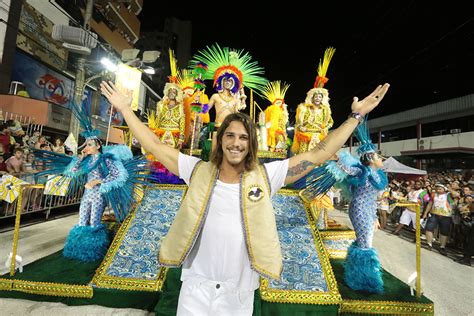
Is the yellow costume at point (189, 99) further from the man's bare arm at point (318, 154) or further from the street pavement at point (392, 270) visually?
the man's bare arm at point (318, 154)

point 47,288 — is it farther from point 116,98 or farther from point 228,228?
point 228,228

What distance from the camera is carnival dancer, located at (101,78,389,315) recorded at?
1.53 meters

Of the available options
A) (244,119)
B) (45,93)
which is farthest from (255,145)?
(45,93)

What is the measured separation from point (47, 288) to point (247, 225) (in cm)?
282

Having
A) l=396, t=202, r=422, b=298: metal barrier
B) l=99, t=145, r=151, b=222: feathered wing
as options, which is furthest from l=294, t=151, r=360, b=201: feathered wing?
l=99, t=145, r=151, b=222: feathered wing

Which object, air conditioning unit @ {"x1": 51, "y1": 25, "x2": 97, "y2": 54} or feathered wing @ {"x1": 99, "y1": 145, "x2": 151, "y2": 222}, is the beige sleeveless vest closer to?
feathered wing @ {"x1": 99, "y1": 145, "x2": 151, "y2": 222}

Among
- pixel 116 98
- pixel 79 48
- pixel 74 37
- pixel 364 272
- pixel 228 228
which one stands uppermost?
pixel 74 37

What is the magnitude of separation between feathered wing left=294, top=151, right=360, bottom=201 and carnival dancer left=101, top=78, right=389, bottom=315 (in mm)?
1748

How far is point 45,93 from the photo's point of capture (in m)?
13.8

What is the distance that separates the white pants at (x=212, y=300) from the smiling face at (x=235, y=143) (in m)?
0.79

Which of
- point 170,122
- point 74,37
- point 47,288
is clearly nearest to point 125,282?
→ point 47,288

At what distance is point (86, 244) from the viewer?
3391mm

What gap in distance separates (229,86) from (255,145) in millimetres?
4228

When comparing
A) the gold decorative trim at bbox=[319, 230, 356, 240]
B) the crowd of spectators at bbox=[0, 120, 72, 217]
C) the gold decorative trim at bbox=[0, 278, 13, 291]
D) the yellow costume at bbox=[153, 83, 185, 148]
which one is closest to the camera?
the gold decorative trim at bbox=[0, 278, 13, 291]
